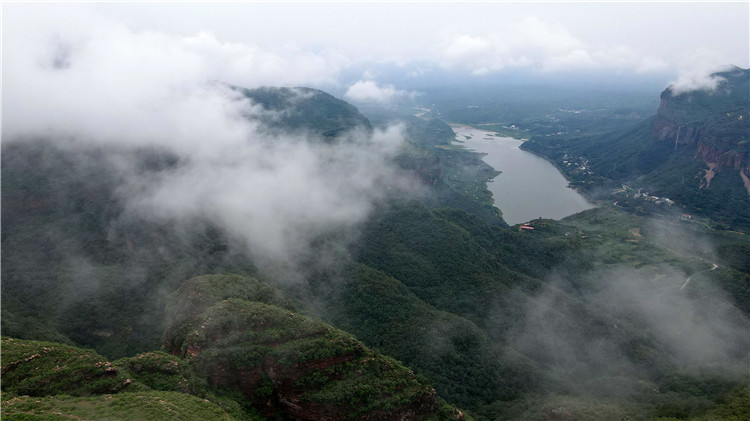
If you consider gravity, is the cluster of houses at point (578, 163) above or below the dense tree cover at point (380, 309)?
above

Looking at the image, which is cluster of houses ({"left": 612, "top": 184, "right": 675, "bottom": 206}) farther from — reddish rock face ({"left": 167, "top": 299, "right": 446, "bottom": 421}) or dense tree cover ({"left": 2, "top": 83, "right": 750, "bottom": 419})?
reddish rock face ({"left": 167, "top": 299, "right": 446, "bottom": 421})

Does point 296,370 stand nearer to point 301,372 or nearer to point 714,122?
point 301,372

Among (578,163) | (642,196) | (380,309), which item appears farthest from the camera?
(578,163)

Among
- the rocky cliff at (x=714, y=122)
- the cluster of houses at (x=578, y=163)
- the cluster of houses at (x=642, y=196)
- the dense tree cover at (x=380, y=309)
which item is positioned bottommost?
the dense tree cover at (x=380, y=309)

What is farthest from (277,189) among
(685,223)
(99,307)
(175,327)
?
(685,223)

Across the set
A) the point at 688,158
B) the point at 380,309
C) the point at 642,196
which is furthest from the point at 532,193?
the point at 380,309

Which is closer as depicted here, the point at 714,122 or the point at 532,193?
the point at 714,122

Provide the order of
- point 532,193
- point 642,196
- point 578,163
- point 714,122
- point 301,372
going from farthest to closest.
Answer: point 578,163, point 532,193, point 642,196, point 714,122, point 301,372

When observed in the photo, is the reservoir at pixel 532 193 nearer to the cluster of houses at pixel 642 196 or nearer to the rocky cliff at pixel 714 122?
the cluster of houses at pixel 642 196

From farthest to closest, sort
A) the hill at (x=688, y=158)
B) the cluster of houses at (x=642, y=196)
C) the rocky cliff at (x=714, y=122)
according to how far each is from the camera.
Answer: the cluster of houses at (x=642, y=196) → the rocky cliff at (x=714, y=122) → the hill at (x=688, y=158)

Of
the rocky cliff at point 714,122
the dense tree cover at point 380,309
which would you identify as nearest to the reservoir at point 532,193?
the dense tree cover at point 380,309

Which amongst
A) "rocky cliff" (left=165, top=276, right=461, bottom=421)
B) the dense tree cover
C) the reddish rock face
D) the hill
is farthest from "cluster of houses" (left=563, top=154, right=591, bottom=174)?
the reddish rock face
